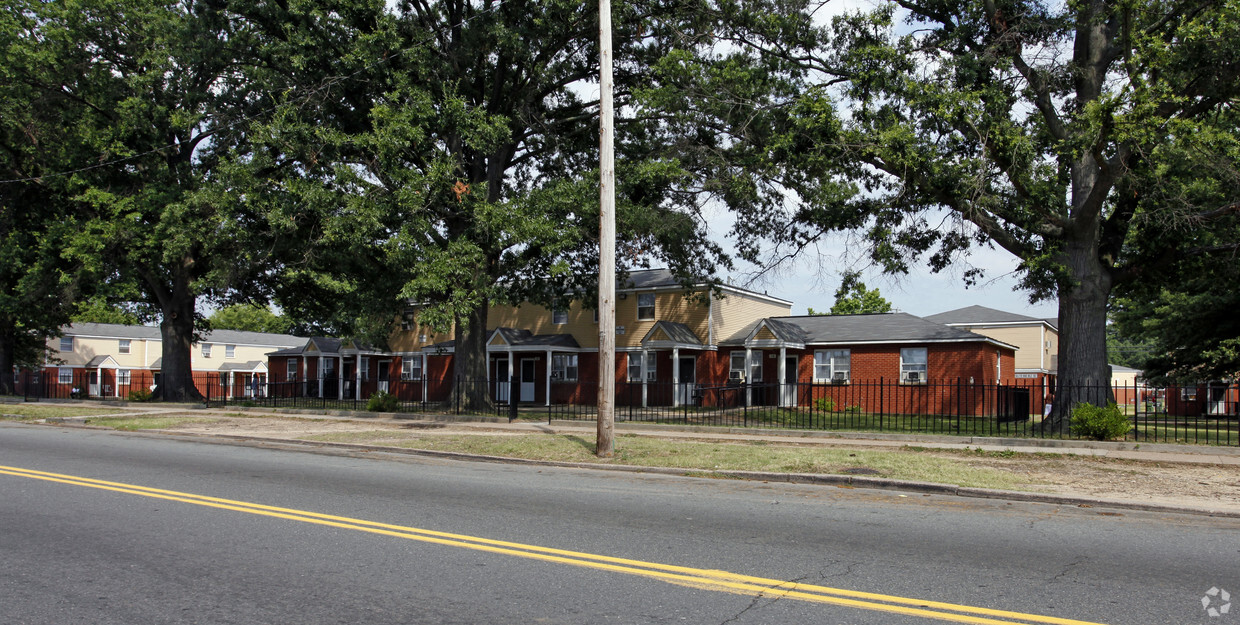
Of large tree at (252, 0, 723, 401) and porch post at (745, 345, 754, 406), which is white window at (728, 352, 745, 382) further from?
large tree at (252, 0, 723, 401)

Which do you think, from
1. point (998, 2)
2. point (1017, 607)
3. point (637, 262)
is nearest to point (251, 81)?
point (637, 262)

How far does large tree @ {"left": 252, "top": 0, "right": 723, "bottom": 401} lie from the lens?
21.5 meters

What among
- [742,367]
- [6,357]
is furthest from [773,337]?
[6,357]

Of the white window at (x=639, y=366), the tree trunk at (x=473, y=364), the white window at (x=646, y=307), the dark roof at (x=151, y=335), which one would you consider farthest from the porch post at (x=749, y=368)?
the dark roof at (x=151, y=335)

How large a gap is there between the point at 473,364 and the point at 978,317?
3150 cm

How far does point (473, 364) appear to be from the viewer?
89.1 feet

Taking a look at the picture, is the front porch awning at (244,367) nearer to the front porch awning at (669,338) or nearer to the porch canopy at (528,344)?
the porch canopy at (528,344)

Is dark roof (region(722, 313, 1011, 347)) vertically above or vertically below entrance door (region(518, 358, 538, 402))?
above

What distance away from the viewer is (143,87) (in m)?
29.1

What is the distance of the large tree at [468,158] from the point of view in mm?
21453

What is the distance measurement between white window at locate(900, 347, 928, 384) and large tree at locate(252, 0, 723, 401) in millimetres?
9455

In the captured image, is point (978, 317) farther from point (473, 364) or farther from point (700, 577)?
point (700, 577)

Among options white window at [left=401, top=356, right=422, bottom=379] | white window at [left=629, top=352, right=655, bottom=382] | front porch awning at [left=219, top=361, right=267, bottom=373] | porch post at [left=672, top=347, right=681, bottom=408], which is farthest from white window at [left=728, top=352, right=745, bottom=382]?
front porch awning at [left=219, top=361, right=267, bottom=373]

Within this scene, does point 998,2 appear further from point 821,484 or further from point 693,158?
point 821,484
